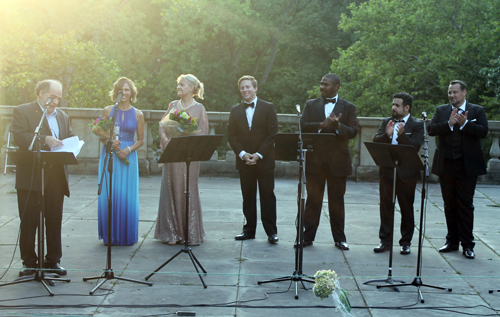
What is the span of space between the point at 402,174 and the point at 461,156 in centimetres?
78

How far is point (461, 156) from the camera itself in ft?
23.1

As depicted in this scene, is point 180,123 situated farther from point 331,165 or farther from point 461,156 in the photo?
point 461,156

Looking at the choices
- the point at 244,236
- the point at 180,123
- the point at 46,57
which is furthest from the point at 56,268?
the point at 46,57

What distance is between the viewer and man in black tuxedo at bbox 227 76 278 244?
7480 millimetres

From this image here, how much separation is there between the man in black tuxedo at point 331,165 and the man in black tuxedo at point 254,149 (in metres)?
0.47

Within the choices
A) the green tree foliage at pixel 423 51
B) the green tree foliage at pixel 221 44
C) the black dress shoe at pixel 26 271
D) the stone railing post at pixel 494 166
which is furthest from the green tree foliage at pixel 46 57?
the black dress shoe at pixel 26 271

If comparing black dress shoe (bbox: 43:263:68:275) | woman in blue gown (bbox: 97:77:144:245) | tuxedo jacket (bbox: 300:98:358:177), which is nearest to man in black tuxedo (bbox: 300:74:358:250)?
tuxedo jacket (bbox: 300:98:358:177)

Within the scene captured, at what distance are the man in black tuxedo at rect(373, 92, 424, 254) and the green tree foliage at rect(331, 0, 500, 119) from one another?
44.5ft

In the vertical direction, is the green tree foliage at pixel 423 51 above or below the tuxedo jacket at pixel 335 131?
above

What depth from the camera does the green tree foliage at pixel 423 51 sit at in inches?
800

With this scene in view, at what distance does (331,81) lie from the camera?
7.07 metres

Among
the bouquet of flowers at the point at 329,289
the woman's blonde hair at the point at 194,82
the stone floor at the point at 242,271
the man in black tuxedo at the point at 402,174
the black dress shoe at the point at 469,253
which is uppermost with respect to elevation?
the woman's blonde hair at the point at 194,82

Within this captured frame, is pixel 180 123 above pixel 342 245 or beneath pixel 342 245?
above

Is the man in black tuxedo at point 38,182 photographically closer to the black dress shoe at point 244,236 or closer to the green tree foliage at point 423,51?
the black dress shoe at point 244,236
